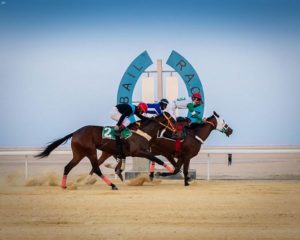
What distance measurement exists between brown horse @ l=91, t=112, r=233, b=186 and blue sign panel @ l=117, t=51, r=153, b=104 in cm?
277

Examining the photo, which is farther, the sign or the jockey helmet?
the sign

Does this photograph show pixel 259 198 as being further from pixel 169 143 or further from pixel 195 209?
pixel 169 143

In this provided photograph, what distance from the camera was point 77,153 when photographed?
45.3 ft

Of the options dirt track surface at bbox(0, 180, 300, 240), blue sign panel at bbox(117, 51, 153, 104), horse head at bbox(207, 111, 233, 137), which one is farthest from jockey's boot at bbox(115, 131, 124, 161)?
blue sign panel at bbox(117, 51, 153, 104)

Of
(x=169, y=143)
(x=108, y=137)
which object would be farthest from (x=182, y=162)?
(x=108, y=137)

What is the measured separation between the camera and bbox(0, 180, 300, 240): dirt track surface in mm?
8352

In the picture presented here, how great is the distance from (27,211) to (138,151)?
382 cm

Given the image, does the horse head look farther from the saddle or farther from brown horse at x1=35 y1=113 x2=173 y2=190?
the saddle

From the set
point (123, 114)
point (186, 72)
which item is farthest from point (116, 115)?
point (186, 72)

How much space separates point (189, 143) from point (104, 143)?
5.28 ft

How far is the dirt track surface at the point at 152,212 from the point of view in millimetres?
8352

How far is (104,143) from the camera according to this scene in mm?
13969

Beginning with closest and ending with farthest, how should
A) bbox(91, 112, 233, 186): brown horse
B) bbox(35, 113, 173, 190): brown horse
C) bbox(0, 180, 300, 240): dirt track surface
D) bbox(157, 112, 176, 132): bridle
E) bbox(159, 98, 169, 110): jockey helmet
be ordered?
bbox(0, 180, 300, 240): dirt track surface < bbox(35, 113, 173, 190): brown horse < bbox(157, 112, 176, 132): bridle < bbox(91, 112, 233, 186): brown horse < bbox(159, 98, 169, 110): jockey helmet

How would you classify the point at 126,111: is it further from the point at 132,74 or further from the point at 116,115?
the point at 132,74
